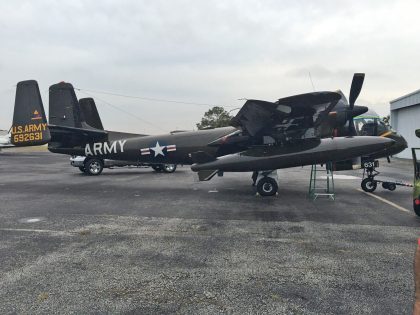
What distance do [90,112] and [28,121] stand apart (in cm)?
556

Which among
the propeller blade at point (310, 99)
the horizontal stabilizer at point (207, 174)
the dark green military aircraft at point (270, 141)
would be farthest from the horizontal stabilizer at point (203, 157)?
the propeller blade at point (310, 99)

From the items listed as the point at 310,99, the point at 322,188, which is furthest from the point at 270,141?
the point at 322,188

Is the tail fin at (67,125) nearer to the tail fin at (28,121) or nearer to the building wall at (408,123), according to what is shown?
the tail fin at (28,121)

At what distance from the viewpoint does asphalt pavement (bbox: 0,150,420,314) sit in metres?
4.19

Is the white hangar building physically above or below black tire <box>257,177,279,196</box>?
above

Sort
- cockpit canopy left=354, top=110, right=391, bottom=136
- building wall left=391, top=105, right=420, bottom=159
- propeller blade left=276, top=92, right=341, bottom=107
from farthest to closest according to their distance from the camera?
building wall left=391, top=105, right=420, bottom=159, cockpit canopy left=354, top=110, right=391, bottom=136, propeller blade left=276, top=92, right=341, bottom=107

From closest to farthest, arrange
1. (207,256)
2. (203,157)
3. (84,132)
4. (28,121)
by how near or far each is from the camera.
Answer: (207,256) → (203,157) → (28,121) → (84,132)

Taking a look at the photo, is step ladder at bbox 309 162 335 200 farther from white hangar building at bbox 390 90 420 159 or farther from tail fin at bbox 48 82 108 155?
white hangar building at bbox 390 90 420 159

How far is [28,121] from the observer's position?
1429 centimetres

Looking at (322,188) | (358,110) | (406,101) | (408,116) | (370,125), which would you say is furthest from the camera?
(408,116)

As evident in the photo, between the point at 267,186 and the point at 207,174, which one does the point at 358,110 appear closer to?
the point at 267,186

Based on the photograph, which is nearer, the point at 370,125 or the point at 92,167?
the point at 370,125

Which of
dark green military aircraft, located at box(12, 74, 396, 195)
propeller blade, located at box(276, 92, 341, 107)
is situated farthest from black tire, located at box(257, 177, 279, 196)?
propeller blade, located at box(276, 92, 341, 107)

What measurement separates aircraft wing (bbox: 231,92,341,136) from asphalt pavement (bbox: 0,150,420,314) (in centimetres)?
300
